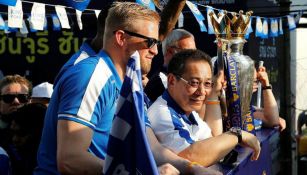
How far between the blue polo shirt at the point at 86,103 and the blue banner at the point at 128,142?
24 cm

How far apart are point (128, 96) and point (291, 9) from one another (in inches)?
322

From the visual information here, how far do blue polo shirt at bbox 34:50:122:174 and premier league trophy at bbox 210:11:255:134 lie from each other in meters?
1.42

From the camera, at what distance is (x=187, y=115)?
2955 mm

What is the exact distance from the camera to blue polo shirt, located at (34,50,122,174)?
81.5 inches

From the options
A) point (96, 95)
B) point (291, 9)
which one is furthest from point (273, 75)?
point (96, 95)

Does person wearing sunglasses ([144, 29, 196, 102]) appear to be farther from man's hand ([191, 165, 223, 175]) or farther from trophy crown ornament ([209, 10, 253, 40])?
man's hand ([191, 165, 223, 175])

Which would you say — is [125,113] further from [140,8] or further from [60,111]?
[140,8]

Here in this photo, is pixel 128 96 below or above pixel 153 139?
above

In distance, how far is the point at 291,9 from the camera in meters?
9.55

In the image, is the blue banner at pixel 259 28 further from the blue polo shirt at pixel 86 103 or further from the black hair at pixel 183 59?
the blue polo shirt at pixel 86 103

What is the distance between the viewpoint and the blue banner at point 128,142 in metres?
1.85

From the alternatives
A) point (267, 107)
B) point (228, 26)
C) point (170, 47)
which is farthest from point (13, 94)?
point (267, 107)

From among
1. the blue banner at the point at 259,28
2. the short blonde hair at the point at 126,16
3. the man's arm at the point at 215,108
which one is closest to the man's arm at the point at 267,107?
the man's arm at the point at 215,108

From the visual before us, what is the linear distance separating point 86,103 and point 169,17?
5.24 feet
